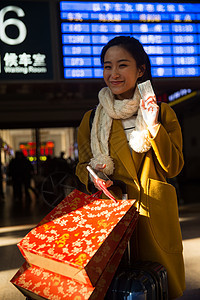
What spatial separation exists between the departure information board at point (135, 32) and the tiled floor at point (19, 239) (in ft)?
6.76

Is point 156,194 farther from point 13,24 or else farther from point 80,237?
point 13,24

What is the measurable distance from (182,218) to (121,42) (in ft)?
15.2

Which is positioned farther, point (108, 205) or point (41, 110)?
point (41, 110)

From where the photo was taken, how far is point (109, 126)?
5.40 feet

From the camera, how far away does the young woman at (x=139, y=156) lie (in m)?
1.57

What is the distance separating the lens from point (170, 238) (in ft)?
5.25

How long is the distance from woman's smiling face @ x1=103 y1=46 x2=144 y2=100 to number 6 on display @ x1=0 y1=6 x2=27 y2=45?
3339 mm

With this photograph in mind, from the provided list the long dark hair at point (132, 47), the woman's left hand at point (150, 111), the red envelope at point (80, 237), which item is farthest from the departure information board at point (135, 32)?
the red envelope at point (80, 237)

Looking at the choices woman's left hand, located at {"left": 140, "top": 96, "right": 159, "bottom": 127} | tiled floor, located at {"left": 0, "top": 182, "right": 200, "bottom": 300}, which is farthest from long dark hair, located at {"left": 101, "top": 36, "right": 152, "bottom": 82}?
tiled floor, located at {"left": 0, "top": 182, "right": 200, "bottom": 300}

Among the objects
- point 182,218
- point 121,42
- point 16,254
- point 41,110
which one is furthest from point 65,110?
point 121,42

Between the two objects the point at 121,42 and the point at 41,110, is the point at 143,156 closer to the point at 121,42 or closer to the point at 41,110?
the point at 121,42

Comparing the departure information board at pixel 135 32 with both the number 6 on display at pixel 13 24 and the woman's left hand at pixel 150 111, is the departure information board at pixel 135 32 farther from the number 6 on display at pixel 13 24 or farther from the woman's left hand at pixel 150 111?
the woman's left hand at pixel 150 111

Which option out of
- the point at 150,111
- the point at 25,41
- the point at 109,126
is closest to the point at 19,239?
A: the point at 25,41

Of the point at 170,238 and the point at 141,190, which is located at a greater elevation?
the point at 141,190
